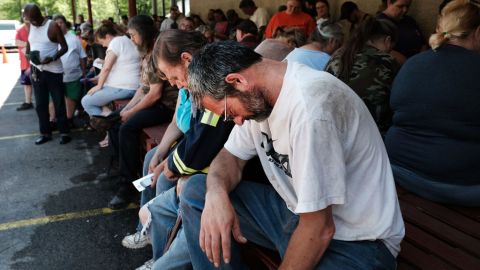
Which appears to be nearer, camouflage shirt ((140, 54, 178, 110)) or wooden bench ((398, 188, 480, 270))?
wooden bench ((398, 188, 480, 270))

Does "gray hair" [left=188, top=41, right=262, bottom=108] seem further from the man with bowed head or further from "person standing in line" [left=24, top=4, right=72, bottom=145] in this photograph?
"person standing in line" [left=24, top=4, right=72, bottom=145]

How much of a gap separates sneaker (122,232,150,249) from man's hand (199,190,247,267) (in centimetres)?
137

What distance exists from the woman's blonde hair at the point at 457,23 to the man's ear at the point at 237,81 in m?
1.21

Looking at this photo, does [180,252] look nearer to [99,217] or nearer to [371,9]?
[99,217]

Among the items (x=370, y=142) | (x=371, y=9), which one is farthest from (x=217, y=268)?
(x=371, y=9)

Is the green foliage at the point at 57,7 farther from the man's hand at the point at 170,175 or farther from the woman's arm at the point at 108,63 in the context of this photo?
the man's hand at the point at 170,175

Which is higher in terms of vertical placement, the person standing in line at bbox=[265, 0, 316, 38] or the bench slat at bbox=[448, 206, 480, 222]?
the person standing in line at bbox=[265, 0, 316, 38]

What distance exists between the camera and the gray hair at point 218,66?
4.42ft

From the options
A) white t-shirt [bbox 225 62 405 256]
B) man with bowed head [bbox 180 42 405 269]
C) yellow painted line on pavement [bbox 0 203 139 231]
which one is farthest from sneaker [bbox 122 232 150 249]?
white t-shirt [bbox 225 62 405 256]

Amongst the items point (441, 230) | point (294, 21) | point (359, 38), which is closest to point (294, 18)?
point (294, 21)

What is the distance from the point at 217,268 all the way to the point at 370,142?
0.77 meters

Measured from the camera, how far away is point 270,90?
135cm

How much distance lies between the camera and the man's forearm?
124cm

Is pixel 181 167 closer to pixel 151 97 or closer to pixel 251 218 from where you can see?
pixel 251 218
